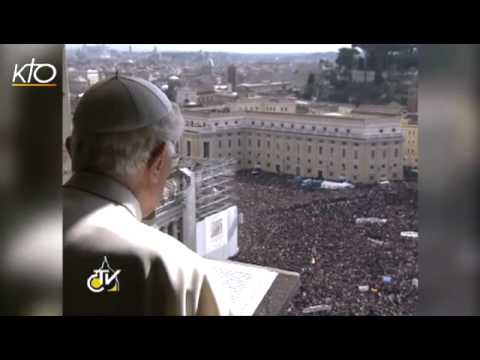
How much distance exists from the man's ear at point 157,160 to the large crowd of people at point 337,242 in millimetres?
523

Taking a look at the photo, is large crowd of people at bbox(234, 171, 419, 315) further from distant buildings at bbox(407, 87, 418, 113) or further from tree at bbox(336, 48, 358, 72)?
tree at bbox(336, 48, 358, 72)

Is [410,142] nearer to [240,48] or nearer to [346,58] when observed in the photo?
[346,58]

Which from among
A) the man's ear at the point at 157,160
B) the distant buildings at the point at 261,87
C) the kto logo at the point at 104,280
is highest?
the distant buildings at the point at 261,87

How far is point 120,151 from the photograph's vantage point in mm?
3297

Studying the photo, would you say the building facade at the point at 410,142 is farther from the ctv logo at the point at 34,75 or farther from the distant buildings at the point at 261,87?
the ctv logo at the point at 34,75

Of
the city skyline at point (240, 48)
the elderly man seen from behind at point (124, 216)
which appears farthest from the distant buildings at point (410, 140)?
the elderly man seen from behind at point (124, 216)

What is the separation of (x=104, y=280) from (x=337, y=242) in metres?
1.18

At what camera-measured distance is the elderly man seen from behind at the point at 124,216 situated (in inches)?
125

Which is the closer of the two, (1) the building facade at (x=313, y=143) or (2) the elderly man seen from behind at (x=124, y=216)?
(2) the elderly man seen from behind at (x=124, y=216)

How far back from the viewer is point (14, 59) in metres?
3.45

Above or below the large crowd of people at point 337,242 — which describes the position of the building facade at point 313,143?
above

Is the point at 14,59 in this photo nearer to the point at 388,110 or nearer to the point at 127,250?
the point at 127,250

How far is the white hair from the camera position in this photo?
3277 millimetres

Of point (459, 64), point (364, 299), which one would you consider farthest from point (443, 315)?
point (459, 64)
